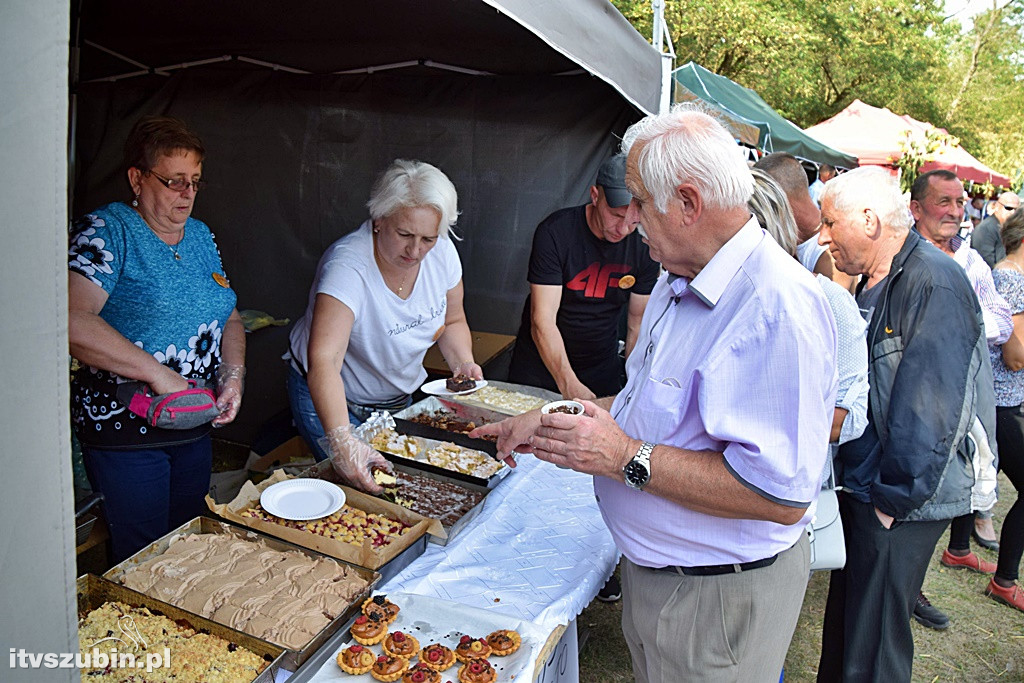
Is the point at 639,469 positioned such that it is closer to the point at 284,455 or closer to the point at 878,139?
the point at 284,455

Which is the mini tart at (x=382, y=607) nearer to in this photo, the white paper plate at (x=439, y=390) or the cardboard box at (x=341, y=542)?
the cardboard box at (x=341, y=542)

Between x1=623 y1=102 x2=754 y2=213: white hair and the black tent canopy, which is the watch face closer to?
x1=623 y1=102 x2=754 y2=213: white hair

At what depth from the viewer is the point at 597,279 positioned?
11.5ft

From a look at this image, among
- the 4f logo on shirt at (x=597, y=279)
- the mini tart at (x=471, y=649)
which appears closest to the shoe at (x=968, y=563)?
the 4f logo on shirt at (x=597, y=279)

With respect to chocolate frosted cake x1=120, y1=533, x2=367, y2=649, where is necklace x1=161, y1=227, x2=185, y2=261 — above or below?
above

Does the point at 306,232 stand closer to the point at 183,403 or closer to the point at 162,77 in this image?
the point at 162,77

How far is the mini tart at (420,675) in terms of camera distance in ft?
4.85

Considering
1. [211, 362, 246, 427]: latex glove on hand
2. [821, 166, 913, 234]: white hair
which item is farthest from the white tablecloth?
[821, 166, 913, 234]: white hair

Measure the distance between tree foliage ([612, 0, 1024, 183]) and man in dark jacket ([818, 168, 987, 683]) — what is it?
11.2m

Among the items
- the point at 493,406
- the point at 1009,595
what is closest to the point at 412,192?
the point at 493,406

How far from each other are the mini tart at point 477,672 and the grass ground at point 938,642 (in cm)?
145

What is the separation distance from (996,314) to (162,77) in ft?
18.2

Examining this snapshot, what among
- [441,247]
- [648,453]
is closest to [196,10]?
[441,247]

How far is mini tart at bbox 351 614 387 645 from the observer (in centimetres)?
159
